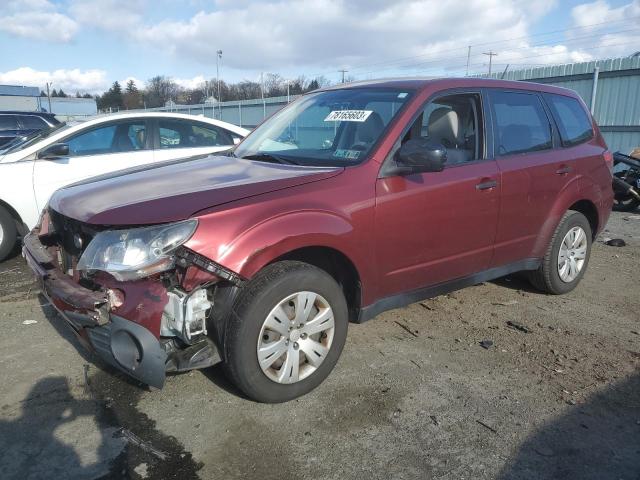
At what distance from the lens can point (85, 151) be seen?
6.12m

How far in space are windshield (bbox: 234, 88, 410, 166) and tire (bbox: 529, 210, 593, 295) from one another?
6.76 ft

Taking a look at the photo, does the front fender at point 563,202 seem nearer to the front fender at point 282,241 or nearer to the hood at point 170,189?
the front fender at point 282,241

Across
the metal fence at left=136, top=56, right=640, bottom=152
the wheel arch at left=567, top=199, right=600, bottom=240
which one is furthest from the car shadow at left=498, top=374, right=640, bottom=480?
the metal fence at left=136, top=56, right=640, bottom=152

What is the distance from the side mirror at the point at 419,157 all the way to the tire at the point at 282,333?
0.87m

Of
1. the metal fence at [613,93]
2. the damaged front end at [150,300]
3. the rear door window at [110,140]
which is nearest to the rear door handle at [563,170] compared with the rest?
the damaged front end at [150,300]

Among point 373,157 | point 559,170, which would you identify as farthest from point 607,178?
point 373,157

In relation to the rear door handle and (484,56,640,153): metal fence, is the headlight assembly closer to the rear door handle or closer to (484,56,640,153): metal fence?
the rear door handle

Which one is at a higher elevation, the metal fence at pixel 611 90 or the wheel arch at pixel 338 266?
the metal fence at pixel 611 90

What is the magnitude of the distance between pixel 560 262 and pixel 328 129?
2.56 m

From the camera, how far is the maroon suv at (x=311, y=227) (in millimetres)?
2576

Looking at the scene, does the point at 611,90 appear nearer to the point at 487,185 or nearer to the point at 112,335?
the point at 487,185

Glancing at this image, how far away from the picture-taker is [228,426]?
2803 mm

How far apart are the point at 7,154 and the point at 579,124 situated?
604 centimetres

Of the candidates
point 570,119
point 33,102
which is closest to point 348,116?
point 570,119
